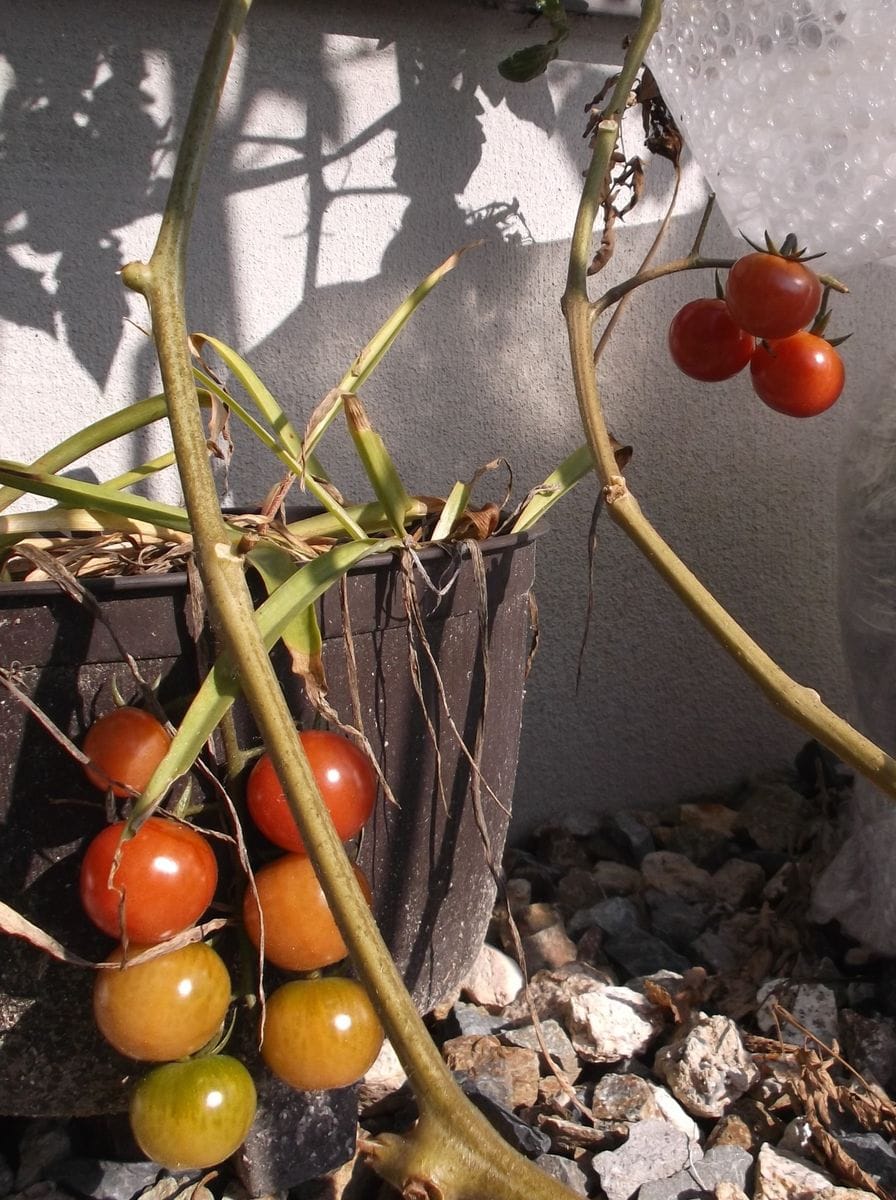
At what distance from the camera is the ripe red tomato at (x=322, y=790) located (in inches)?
25.3

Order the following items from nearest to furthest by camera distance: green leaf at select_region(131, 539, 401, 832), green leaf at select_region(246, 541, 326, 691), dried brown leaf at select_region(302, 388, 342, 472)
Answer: green leaf at select_region(131, 539, 401, 832)
green leaf at select_region(246, 541, 326, 691)
dried brown leaf at select_region(302, 388, 342, 472)

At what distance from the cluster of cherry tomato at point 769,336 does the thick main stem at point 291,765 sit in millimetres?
381

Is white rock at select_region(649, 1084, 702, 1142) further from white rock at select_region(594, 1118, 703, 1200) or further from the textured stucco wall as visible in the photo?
the textured stucco wall

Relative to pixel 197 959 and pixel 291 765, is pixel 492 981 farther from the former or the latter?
pixel 291 765

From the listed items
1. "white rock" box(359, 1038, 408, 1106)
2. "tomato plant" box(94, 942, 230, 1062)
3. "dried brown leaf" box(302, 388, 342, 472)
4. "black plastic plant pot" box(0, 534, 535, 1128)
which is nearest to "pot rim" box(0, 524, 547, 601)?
"black plastic plant pot" box(0, 534, 535, 1128)

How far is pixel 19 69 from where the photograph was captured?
104 centimetres

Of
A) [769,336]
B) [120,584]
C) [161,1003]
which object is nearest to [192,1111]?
[161,1003]

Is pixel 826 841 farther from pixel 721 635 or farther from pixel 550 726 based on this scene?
pixel 721 635

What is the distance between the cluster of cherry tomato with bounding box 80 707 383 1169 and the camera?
608 mm

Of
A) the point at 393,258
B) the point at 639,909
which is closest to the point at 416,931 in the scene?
the point at 639,909

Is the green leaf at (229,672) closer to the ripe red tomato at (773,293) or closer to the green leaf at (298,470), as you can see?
the green leaf at (298,470)

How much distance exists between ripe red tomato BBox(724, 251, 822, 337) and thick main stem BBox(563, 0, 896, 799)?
0.9 inches

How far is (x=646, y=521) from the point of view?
0.71 m

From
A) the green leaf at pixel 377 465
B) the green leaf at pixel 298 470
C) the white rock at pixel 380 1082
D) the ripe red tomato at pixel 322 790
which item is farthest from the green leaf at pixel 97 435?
the white rock at pixel 380 1082
